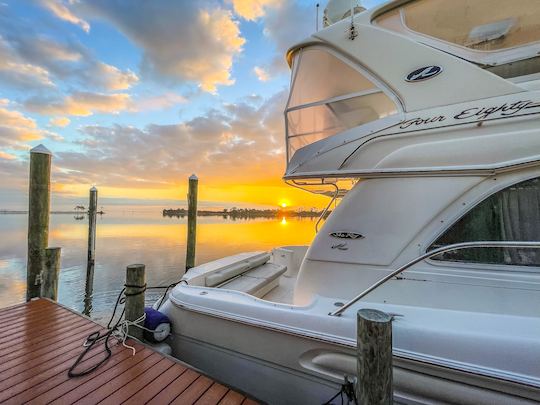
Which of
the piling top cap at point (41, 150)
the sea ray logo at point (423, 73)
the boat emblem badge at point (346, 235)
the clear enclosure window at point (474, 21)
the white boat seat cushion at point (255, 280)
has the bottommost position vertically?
the white boat seat cushion at point (255, 280)

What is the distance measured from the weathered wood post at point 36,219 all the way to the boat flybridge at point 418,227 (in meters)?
2.72

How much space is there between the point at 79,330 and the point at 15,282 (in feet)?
27.8

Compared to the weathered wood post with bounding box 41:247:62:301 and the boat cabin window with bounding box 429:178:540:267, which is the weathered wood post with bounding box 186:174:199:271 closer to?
the weathered wood post with bounding box 41:247:62:301

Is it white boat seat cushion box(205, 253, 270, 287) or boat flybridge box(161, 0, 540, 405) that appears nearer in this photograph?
boat flybridge box(161, 0, 540, 405)

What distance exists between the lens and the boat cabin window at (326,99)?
9.80ft

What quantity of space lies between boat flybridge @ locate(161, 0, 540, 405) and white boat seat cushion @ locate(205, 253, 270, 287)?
73cm

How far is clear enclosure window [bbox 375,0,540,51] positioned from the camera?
249 cm

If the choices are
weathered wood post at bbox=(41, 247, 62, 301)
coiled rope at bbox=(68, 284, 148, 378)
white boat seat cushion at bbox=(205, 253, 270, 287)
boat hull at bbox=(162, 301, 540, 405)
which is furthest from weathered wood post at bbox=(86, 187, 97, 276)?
boat hull at bbox=(162, 301, 540, 405)

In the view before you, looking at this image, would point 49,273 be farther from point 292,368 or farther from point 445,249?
point 445,249

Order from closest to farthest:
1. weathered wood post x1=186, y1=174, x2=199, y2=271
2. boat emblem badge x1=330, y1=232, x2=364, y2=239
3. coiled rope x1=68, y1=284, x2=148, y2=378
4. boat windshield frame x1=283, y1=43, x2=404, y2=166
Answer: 1. coiled rope x1=68, y1=284, x2=148, y2=378
2. boat emblem badge x1=330, y1=232, x2=364, y2=239
3. boat windshield frame x1=283, y1=43, x2=404, y2=166
4. weathered wood post x1=186, y1=174, x2=199, y2=271

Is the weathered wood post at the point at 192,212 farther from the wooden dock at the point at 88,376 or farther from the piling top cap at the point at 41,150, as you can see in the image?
the wooden dock at the point at 88,376

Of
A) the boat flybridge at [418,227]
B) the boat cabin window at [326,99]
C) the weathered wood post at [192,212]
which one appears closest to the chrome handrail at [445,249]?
the boat flybridge at [418,227]

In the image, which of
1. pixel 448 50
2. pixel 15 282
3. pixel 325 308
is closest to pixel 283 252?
pixel 325 308

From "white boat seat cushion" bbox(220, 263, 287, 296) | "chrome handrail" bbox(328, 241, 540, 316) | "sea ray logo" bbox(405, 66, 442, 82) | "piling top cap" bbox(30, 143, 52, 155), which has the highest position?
"sea ray logo" bbox(405, 66, 442, 82)
